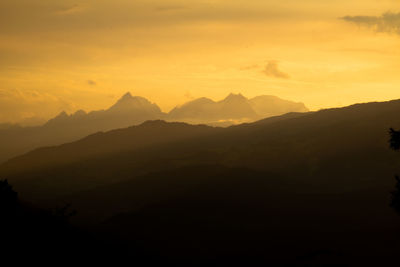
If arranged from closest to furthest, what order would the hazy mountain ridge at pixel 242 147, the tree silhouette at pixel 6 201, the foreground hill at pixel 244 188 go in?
1. the tree silhouette at pixel 6 201
2. the foreground hill at pixel 244 188
3. the hazy mountain ridge at pixel 242 147

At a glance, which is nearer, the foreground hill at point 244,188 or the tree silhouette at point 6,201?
the tree silhouette at point 6,201

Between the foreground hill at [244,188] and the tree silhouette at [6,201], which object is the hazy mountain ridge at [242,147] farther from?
the tree silhouette at [6,201]

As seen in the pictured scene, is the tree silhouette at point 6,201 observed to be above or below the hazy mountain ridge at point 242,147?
below

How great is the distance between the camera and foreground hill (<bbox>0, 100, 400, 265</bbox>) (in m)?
47.2

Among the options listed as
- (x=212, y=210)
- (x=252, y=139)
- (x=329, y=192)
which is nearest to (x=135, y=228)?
(x=212, y=210)

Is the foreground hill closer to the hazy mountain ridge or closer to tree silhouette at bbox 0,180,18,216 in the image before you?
the hazy mountain ridge

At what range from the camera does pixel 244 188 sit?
7731 centimetres

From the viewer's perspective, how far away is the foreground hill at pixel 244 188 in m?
47.2

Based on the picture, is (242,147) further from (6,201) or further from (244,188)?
(6,201)

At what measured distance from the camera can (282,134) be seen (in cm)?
13112

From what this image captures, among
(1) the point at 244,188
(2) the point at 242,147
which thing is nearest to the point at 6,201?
(1) the point at 244,188

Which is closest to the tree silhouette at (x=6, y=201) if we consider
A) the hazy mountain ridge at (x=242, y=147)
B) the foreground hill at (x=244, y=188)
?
the foreground hill at (x=244, y=188)

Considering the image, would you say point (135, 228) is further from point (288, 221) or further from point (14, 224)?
point (14, 224)

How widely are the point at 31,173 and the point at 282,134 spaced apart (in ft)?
264
